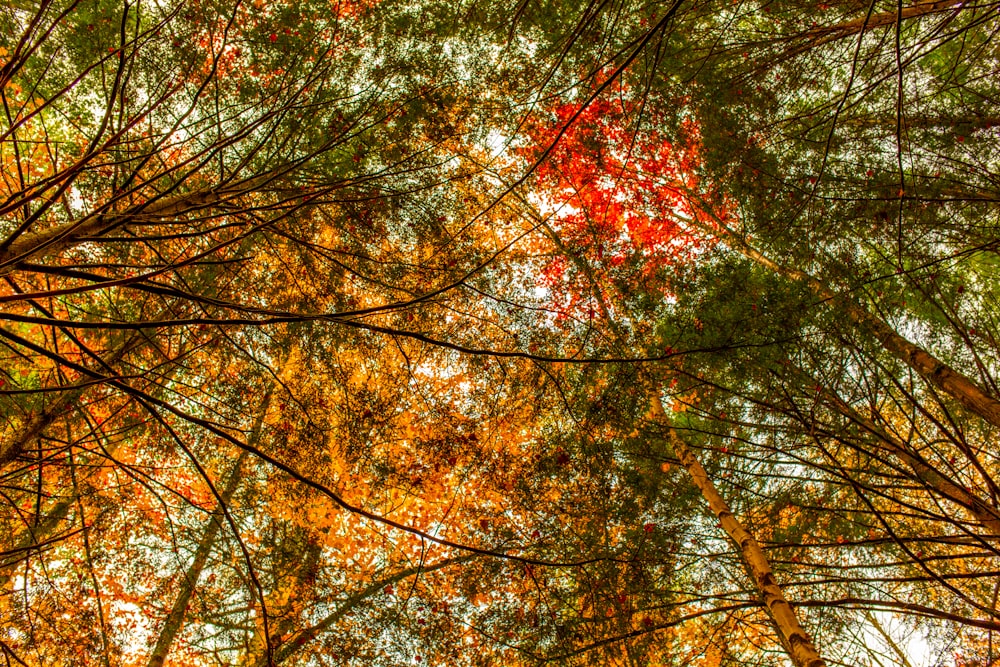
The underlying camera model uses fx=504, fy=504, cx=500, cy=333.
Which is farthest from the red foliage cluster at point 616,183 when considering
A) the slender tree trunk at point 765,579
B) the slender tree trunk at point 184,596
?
the slender tree trunk at point 184,596

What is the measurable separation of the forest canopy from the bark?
3 cm

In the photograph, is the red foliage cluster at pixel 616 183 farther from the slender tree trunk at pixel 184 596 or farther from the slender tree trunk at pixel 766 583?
the slender tree trunk at pixel 184 596

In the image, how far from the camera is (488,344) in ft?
16.4

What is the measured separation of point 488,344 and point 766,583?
118 inches

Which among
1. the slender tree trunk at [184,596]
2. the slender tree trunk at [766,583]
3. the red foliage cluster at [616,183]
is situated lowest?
the slender tree trunk at [766,583]

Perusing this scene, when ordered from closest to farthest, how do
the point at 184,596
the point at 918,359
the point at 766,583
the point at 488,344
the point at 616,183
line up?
the point at 766,583
the point at 918,359
the point at 184,596
the point at 488,344
the point at 616,183

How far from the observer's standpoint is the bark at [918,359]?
275 centimetres

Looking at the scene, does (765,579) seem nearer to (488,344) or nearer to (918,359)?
(918,359)

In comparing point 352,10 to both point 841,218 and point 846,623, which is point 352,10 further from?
point 846,623

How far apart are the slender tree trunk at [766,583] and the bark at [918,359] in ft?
4.51

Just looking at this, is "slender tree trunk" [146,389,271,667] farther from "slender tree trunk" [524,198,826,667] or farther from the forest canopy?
"slender tree trunk" [524,198,826,667]

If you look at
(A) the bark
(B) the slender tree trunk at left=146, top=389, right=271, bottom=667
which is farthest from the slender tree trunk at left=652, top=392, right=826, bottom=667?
(B) the slender tree trunk at left=146, top=389, right=271, bottom=667

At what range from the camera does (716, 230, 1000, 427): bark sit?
2748 mm

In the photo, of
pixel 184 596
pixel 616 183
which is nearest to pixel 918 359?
pixel 616 183
